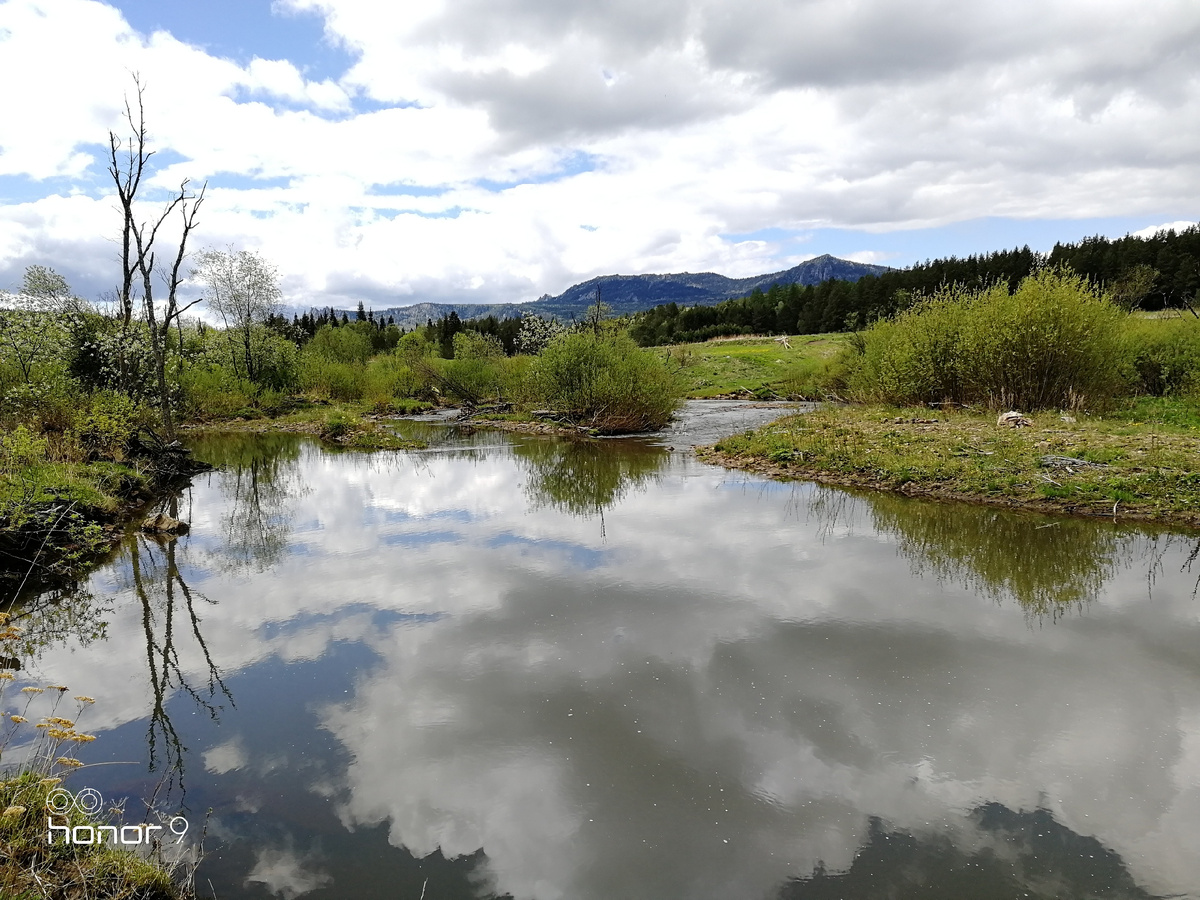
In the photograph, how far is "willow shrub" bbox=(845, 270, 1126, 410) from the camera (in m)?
21.8

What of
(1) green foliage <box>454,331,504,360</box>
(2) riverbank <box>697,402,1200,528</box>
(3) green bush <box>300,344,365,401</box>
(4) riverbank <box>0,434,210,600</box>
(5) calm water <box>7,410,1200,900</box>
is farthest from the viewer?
(1) green foliage <box>454,331,504,360</box>

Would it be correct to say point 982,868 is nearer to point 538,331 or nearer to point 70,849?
point 70,849

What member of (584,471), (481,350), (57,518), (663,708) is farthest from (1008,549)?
(481,350)

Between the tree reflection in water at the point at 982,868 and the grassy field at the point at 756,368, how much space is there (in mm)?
38884

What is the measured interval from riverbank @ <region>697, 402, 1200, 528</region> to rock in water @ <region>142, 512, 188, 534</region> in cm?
1491

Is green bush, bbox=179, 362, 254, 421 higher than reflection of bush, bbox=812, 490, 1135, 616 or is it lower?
higher

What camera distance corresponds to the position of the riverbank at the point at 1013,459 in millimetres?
13133

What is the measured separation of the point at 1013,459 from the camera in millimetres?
15484

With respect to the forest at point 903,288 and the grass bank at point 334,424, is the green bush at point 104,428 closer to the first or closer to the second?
the grass bank at point 334,424

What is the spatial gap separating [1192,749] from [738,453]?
15804 millimetres

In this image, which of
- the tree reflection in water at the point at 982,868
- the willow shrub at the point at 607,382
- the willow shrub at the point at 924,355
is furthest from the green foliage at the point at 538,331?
the tree reflection in water at the point at 982,868

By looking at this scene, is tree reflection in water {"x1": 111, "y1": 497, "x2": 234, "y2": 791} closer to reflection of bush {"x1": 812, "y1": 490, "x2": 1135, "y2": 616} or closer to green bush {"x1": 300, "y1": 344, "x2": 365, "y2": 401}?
reflection of bush {"x1": 812, "y1": 490, "x2": 1135, "y2": 616}

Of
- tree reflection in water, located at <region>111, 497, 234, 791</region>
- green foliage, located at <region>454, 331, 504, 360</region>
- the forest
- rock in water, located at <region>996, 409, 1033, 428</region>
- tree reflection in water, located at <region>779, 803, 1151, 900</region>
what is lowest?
tree reflection in water, located at <region>779, 803, 1151, 900</region>

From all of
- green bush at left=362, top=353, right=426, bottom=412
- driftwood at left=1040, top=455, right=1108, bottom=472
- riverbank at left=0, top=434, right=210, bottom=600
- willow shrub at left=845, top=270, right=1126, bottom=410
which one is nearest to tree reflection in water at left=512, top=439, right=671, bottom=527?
riverbank at left=0, top=434, right=210, bottom=600
